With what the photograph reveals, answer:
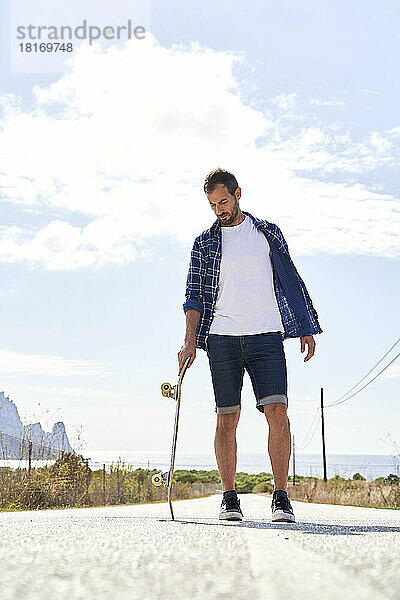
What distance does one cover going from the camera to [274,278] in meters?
3.91

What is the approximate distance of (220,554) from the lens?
4.26ft

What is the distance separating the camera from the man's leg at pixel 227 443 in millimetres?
3553

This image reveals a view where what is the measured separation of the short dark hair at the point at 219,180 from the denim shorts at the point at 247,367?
2.68ft

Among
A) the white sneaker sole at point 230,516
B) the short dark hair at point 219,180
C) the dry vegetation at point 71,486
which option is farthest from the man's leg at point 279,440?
the dry vegetation at point 71,486

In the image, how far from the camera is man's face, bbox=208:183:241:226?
12.3ft

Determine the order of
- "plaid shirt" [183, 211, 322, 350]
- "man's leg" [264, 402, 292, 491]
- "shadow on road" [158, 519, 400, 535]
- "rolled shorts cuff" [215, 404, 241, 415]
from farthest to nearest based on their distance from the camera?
"plaid shirt" [183, 211, 322, 350] → "rolled shorts cuff" [215, 404, 241, 415] → "man's leg" [264, 402, 292, 491] → "shadow on road" [158, 519, 400, 535]

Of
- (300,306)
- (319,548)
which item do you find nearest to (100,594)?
(319,548)

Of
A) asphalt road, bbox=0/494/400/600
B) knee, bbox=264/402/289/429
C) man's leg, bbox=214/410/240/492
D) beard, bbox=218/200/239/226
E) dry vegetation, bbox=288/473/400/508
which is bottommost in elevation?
dry vegetation, bbox=288/473/400/508

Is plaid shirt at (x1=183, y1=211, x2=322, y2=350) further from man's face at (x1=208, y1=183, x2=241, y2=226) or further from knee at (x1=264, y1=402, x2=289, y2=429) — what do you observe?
knee at (x1=264, y1=402, x2=289, y2=429)

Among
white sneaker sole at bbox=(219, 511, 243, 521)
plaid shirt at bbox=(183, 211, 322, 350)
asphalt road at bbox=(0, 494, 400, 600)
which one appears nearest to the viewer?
asphalt road at bbox=(0, 494, 400, 600)

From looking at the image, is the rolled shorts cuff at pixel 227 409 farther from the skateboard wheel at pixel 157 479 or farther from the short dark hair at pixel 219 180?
the short dark hair at pixel 219 180

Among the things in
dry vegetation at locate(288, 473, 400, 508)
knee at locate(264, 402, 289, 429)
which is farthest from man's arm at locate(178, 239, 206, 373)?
dry vegetation at locate(288, 473, 400, 508)

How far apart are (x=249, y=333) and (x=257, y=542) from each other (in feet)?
6.73

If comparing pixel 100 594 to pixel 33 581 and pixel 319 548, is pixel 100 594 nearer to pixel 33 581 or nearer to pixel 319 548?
pixel 33 581
